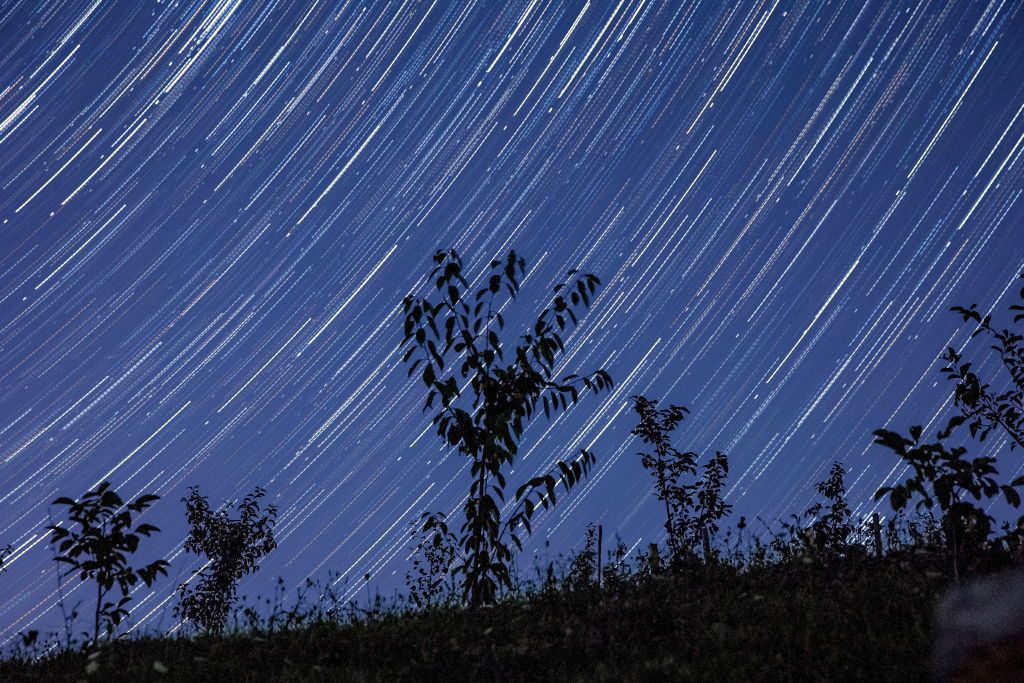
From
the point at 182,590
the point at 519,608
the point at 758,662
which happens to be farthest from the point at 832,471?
the point at 182,590

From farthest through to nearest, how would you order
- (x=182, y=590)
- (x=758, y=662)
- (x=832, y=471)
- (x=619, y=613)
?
(x=182, y=590) < (x=832, y=471) < (x=619, y=613) < (x=758, y=662)

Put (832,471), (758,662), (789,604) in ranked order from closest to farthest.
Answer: (758,662), (789,604), (832,471)

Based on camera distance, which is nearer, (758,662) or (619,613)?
(758,662)

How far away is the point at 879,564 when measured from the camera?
30.1 feet

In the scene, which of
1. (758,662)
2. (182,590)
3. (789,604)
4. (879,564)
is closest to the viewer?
(758,662)

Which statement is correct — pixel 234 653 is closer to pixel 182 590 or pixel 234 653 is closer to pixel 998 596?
pixel 998 596

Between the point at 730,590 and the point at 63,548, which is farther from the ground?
the point at 63,548

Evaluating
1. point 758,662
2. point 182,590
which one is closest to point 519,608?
point 758,662

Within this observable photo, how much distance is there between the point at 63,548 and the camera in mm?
10172

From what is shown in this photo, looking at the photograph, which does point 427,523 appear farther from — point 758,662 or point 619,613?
point 758,662

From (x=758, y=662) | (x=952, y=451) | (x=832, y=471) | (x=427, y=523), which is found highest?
(x=832, y=471)

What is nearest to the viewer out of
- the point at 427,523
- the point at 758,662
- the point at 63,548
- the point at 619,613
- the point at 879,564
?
the point at 758,662

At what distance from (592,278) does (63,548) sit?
7.01 meters

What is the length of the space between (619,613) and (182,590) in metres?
21.9
